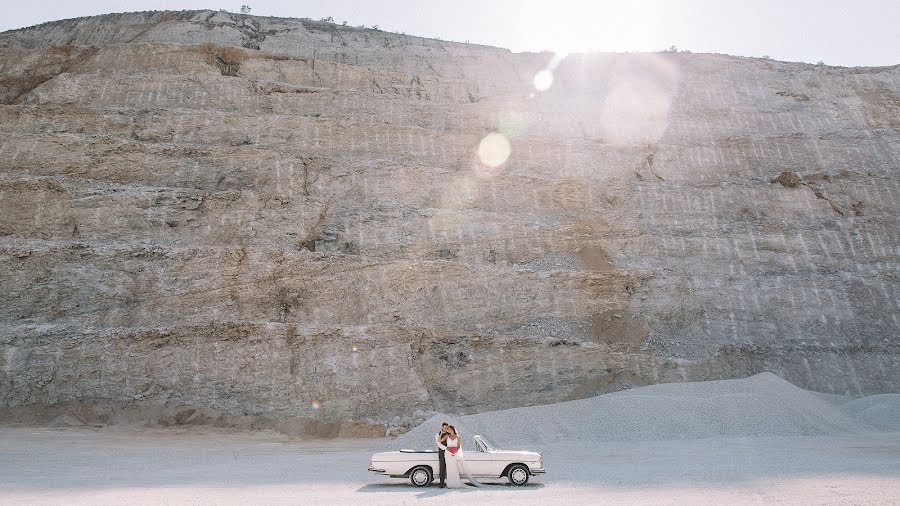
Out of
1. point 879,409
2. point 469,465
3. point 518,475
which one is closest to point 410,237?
point 469,465

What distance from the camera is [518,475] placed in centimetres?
739

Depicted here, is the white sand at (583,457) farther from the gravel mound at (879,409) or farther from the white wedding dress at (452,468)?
the white wedding dress at (452,468)

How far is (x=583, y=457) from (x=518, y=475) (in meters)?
2.25

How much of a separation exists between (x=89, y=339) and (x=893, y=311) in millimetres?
14724

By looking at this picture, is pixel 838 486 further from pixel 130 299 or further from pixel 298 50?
pixel 298 50

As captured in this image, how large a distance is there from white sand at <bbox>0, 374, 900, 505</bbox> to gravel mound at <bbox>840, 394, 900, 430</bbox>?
3 centimetres

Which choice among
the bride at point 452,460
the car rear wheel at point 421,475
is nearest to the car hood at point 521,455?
the bride at point 452,460

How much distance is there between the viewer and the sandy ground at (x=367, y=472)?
6227 millimetres

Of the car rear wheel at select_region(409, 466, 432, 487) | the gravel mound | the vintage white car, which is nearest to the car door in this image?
the vintage white car

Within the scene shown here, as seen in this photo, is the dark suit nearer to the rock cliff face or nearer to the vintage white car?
the vintage white car

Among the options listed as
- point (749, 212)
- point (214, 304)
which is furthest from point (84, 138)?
point (749, 212)

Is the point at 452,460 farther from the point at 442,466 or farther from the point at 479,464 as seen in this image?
the point at 479,464

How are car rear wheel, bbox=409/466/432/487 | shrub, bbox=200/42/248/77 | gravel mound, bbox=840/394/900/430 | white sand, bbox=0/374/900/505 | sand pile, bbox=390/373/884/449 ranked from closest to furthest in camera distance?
white sand, bbox=0/374/900/505 → car rear wheel, bbox=409/466/432/487 → sand pile, bbox=390/373/884/449 → gravel mound, bbox=840/394/900/430 → shrub, bbox=200/42/248/77

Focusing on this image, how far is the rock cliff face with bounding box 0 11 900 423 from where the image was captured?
12500 mm
